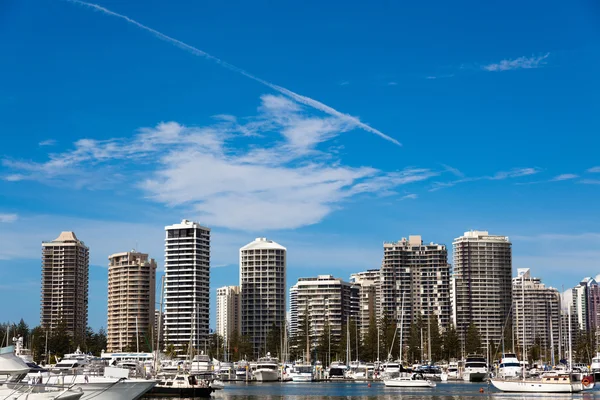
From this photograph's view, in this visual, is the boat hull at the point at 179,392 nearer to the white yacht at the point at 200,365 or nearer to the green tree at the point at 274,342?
the white yacht at the point at 200,365

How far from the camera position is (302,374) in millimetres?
119750

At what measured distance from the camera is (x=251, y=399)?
75.6 meters

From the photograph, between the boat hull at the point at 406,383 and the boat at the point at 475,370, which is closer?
the boat hull at the point at 406,383

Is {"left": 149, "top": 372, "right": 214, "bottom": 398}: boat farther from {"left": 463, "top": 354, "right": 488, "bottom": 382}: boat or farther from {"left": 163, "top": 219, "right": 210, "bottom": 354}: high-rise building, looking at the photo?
{"left": 163, "top": 219, "right": 210, "bottom": 354}: high-rise building

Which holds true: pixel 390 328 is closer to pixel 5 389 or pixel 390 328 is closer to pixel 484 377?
pixel 484 377

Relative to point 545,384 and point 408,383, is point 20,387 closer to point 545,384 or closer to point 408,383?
point 545,384

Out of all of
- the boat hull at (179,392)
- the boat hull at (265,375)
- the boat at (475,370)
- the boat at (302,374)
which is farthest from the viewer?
the boat at (302,374)

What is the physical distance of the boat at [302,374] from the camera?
11950 centimetres

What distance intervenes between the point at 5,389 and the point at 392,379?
67.3m

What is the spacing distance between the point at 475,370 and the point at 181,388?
51855mm

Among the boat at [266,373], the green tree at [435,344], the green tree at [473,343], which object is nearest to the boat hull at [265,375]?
the boat at [266,373]

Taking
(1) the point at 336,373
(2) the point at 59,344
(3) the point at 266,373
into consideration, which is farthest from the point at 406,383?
(2) the point at 59,344

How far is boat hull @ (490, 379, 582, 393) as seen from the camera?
3076 inches

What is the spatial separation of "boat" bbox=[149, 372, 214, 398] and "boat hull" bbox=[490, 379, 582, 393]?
2550cm
